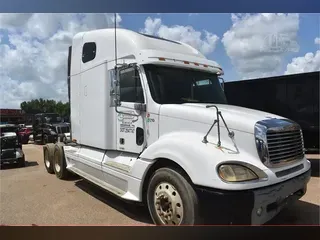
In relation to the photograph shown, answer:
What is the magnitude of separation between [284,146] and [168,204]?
1.50 metres

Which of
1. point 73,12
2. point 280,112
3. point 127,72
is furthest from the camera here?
point 280,112

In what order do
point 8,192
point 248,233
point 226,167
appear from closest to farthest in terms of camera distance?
1. point 226,167
2. point 248,233
3. point 8,192

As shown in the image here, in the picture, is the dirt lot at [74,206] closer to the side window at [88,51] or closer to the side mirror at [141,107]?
the side mirror at [141,107]

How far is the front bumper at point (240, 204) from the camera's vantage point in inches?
115

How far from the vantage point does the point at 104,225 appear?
A: 12.5 ft

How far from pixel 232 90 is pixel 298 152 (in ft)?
6.02

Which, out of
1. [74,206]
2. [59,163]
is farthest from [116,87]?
[59,163]

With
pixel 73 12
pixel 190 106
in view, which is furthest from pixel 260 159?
pixel 73 12

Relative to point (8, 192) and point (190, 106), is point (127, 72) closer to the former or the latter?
point (190, 106)

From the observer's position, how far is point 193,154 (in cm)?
316

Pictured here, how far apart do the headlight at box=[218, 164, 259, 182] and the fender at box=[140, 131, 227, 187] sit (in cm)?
7

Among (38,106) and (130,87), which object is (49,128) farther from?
(130,87)

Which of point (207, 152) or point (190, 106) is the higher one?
point (190, 106)

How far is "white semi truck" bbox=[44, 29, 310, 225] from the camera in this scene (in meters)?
3.04
